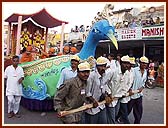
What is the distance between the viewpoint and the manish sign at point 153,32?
869 centimetres

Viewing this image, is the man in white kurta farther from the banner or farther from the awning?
the banner

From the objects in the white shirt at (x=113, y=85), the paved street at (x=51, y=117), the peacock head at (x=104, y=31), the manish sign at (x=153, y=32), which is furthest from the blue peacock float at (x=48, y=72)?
the manish sign at (x=153, y=32)

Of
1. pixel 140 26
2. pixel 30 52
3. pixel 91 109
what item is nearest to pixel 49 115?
pixel 30 52

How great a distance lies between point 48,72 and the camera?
17.6ft

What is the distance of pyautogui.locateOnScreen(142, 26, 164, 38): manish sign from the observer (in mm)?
8689

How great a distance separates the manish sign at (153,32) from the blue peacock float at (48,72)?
152 inches

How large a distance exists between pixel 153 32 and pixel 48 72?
466cm

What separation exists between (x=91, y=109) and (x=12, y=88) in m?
1.97

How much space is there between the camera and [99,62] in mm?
3789

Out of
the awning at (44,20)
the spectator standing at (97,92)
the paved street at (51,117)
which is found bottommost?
the paved street at (51,117)

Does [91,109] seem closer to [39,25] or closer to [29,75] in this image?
[29,75]

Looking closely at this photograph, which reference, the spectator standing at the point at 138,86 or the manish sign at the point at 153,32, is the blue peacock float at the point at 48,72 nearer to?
the spectator standing at the point at 138,86

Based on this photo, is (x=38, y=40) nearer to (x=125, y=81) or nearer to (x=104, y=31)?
(x=104, y=31)

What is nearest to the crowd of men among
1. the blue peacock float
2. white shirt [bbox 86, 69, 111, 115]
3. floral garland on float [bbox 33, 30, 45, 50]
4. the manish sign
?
white shirt [bbox 86, 69, 111, 115]
